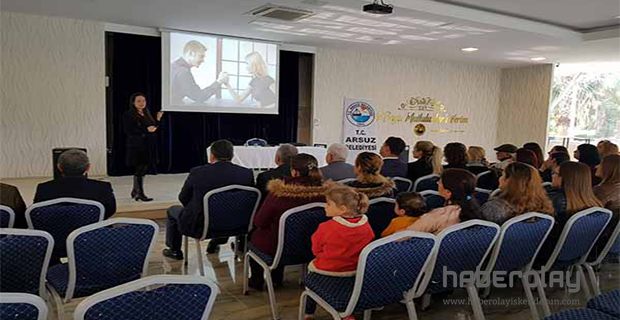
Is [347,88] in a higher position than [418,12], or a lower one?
lower

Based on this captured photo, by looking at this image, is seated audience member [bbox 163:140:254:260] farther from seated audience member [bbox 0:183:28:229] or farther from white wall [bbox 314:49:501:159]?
white wall [bbox 314:49:501:159]

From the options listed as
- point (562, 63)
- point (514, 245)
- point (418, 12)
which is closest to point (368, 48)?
point (418, 12)

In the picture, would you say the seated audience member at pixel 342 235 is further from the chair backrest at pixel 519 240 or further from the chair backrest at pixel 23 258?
the chair backrest at pixel 23 258

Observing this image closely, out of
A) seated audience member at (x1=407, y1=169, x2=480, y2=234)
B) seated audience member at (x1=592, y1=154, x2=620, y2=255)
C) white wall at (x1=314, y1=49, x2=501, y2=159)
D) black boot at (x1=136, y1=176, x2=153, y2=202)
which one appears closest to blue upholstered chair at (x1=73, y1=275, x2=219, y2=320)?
seated audience member at (x1=407, y1=169, x2=480, y2=234)

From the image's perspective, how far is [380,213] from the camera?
9.55 feet

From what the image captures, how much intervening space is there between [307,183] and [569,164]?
176 centimetres

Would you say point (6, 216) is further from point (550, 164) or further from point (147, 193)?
point (550, 164)

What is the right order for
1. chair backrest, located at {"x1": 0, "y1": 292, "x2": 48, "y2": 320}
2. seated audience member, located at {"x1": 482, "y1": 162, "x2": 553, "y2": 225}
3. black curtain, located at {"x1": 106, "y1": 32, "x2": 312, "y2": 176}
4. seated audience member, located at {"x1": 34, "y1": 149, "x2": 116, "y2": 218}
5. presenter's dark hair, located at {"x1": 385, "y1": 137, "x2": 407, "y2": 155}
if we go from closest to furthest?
chair backrest, located at {"x1": 0, "y1": 292, "x2": 48, "y2": 320} → seated audience member, located at {"x1": 482, "y1": 162, "x2": 553, "y2": 225} → seated audience member, located at {"x1": 34, "y1": 149, "x2": 116, "y2": 218} → presenter's dark hair, located at {"x1": 385, "y1": 137, "x2": 407, "y2": 155} → black curtain, located at {"x1": 106, "y1": 32, "x2": 312, "y2": 176}

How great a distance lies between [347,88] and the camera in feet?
31.3

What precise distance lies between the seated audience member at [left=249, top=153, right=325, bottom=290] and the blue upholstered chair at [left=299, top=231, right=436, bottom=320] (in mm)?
624

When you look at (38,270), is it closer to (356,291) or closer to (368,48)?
(356,291)

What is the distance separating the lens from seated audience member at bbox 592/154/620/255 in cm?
297

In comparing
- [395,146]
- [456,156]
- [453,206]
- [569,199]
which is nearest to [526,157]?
[456,156]

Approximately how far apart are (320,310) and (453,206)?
3.52ft
